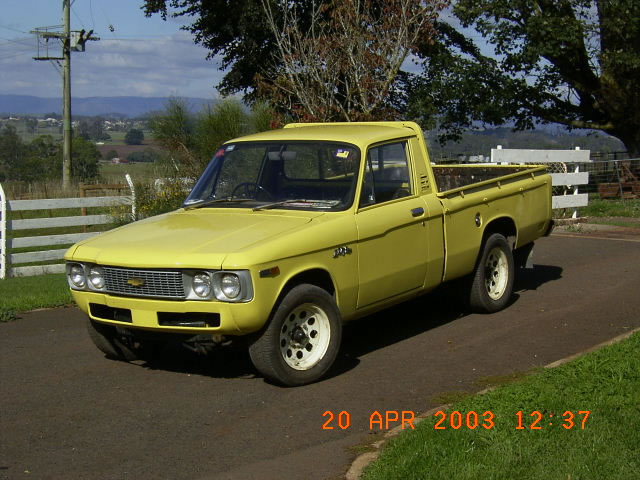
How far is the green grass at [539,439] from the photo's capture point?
505 centimetres

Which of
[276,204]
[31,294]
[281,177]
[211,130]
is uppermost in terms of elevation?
[211,130]

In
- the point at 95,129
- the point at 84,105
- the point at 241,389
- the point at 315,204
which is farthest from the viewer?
the point at 84,105

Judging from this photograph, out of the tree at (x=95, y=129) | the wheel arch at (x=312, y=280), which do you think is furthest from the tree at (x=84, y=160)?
the wheel arch at (x=312, y=280)

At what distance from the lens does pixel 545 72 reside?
2992cm

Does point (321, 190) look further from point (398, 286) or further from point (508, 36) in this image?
point (508, 36)

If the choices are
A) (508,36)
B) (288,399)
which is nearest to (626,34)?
(508,36)

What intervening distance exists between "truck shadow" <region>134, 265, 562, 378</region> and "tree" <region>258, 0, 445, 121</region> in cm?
636

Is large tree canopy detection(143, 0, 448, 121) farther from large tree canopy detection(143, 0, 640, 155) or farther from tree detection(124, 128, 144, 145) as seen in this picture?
tree detection(124, 128, 144, 145)

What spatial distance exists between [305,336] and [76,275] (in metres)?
1.90

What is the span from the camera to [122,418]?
645cm

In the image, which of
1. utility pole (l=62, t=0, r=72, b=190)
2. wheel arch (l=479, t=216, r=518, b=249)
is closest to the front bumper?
wheel arch (l=479, t=216, r=518, b=249)

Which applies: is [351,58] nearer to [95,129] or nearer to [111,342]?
[111,342]

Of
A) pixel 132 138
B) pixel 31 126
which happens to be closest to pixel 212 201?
pixel 132 138

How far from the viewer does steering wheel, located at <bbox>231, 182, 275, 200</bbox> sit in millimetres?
8344
